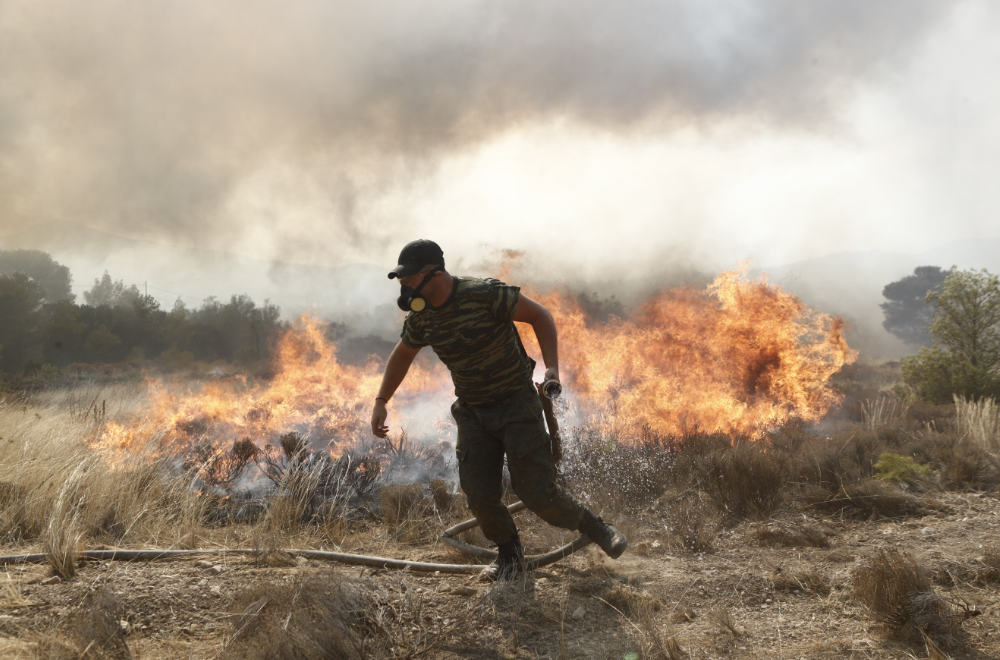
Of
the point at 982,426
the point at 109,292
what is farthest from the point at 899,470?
the point at 109,292

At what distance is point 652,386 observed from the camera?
981 centimetres

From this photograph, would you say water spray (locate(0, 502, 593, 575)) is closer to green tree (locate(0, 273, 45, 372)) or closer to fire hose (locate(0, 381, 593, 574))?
fire hose (locate(0, 381, 593, 574))

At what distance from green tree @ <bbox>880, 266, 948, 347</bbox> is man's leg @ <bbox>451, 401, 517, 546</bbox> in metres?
54.5

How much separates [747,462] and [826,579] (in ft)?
6.68

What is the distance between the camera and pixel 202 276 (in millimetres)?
127250

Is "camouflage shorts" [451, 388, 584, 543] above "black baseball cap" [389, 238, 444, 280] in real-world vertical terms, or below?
below

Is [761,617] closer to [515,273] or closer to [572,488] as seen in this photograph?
[572,488]

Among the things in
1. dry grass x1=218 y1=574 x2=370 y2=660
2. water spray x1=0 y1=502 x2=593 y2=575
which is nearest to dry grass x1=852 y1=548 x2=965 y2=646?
water spray x1=0 y1=502 x2=593 y2=575

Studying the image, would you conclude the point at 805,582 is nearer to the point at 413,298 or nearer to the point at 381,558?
the point at 381,558

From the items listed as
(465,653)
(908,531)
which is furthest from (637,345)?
(465,653)

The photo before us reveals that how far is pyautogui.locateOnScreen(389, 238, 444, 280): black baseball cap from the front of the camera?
3076mm

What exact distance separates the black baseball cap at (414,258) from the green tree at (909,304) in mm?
54989

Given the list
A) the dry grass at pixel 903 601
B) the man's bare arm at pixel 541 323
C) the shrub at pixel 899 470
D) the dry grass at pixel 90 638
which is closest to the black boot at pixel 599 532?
the man's bare arm at pixel 541 323

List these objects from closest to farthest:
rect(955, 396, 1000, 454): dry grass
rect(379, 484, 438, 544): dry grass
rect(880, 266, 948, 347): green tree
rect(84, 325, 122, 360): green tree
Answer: rect(379, 484, 438, 544): dry grass, rect(955, 396, 1000, 454): dry grass, rect(84, 325, 122, 360): green tree, rect(880, 266, 948, 347): green tree
